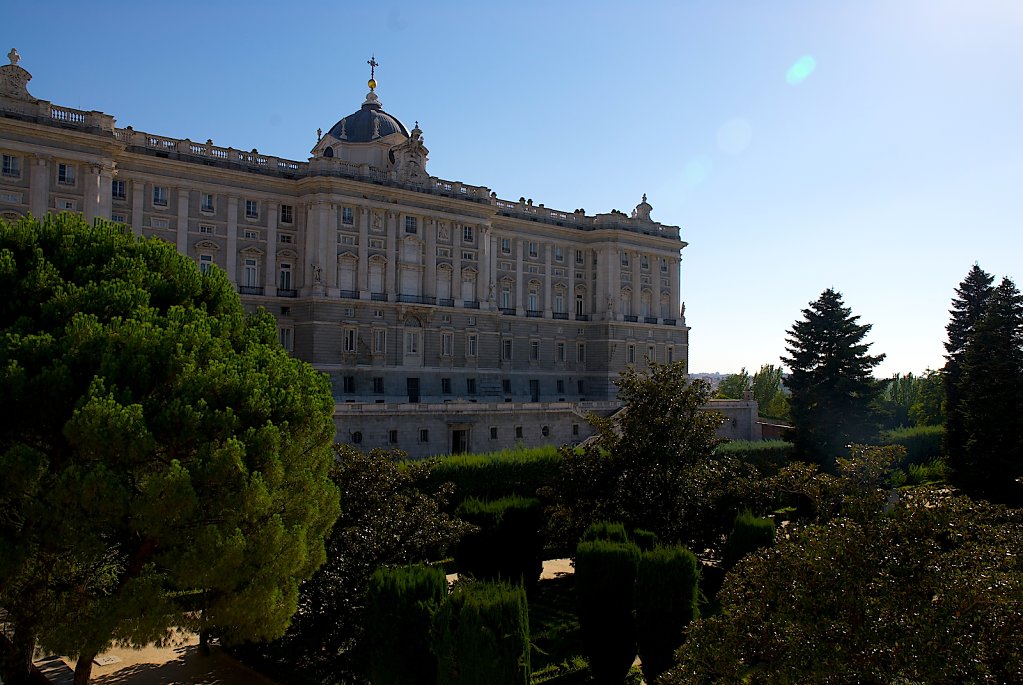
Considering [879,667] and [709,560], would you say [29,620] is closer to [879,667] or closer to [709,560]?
[879,667]

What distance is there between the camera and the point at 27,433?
45.0 ft

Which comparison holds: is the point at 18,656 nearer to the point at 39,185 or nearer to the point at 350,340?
the point at 39,185

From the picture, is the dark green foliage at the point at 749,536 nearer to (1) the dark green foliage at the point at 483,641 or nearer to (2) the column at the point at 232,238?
(1) the dark green foliage at the point at 483,641

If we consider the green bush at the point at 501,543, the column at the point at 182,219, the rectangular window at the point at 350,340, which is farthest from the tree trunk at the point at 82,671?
the column at the point at 182,219

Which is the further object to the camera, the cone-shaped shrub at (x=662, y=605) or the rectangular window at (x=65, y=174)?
the rectangular window at (x=65, y=174)

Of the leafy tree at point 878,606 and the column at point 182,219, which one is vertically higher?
the column at point 182,219

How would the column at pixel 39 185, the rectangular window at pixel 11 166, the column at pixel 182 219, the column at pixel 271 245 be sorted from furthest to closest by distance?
the column at pixel 271 245 < the column at pixel 182 219 < the column at pixel 39 185 < the rectangular window at pixel 11 166

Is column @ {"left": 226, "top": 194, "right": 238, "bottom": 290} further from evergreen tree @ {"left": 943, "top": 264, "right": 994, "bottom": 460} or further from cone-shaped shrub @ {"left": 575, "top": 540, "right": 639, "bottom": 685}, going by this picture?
evergreen tree @ {"left": 943, "top": 264, "right": 994, "bottom": 460}

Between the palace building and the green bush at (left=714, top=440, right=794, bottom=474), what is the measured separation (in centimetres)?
919

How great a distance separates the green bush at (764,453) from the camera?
43.4 m

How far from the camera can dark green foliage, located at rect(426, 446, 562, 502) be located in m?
32.6

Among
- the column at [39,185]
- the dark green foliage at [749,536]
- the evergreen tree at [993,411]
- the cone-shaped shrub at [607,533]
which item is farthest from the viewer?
the column at [39,185]

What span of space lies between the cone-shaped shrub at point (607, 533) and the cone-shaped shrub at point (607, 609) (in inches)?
68.3

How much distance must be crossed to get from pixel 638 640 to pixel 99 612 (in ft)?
35.6
